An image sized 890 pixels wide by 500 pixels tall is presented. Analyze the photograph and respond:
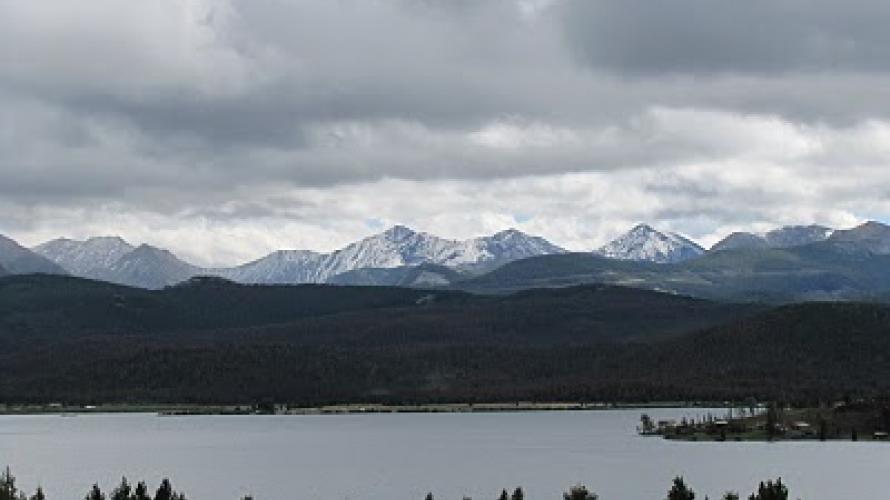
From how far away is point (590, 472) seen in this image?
17750 centimetres

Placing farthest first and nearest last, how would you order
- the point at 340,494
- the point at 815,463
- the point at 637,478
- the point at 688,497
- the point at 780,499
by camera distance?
the point at 815,463 → the point at 637,478 → the point at 340,494 → the point at 688,497 → the point at 780,499

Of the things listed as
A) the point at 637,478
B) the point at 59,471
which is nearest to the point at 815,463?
the point at 637,478

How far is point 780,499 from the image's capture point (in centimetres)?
9844

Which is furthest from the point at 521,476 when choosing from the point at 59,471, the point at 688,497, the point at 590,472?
the point at 688,497

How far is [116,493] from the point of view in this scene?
106 meters

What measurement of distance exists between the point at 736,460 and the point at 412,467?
41.2m

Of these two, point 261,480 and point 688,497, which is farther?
point 261,480

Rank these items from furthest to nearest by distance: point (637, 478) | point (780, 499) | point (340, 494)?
point (637, 478) < point (340, 494) < point (780, 499)

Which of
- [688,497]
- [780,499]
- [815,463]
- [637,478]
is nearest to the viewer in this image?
[780,499]

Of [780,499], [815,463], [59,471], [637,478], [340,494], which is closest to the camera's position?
[780,499]

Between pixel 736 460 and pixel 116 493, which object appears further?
pixel 736 460

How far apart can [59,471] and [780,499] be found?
4690 inches

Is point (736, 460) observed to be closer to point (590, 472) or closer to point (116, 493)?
point (590, 472)

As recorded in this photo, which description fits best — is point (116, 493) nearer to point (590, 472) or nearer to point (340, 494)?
point (340, 494)
